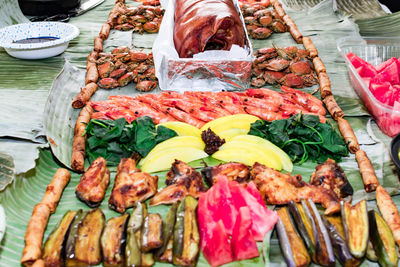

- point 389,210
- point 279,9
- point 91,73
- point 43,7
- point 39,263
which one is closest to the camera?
point 39,263

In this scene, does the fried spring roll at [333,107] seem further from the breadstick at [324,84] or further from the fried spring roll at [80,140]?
the fried spring roll at [80,140]

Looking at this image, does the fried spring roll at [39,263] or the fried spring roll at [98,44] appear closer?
the fried spring roll at [39,263]

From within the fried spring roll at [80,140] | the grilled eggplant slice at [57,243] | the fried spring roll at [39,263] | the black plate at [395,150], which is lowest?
the fried spring roll at [80,140]

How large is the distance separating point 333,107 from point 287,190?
1.59 meters

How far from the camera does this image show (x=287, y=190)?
297cm

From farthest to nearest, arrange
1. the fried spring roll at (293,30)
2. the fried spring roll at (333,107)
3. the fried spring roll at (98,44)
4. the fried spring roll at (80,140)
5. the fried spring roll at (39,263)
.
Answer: the fried spring roll at (293,30)
the fried spring roll at (98,44)
the fried spring roll at (333,107)
the fried spring roll at (80,140)
the fried spring roll at (39,263)

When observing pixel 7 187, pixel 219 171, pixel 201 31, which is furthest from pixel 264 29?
pixel 7 187

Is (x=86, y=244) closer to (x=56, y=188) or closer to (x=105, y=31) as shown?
(x=56, y=188)

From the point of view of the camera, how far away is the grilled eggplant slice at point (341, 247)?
96.2 inches

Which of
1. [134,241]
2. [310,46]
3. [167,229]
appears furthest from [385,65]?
[134,241]

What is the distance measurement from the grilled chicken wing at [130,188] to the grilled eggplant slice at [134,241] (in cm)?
25

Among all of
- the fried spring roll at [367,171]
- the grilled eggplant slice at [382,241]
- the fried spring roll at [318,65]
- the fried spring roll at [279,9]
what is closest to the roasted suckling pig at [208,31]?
the fried spring roll at [318,65]

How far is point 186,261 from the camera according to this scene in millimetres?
2438

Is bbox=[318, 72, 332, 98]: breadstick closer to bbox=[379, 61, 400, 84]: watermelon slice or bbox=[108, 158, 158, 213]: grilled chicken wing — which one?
bbox=[379, 61, 400, 84]: watermelon slice
